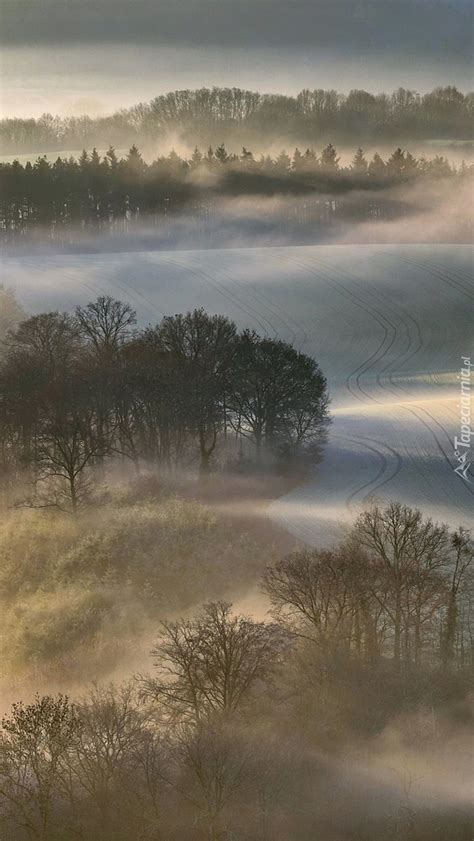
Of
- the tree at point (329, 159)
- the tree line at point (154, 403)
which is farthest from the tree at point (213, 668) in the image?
the tree at point (329, 159)

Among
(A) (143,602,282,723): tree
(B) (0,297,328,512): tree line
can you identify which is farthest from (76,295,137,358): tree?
(A) (143,602,282,723): tree

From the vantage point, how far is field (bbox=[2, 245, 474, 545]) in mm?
5746

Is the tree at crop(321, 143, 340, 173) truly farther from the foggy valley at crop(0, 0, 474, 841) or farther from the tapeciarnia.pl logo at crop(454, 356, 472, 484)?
the tapeciarnia.pl logo at crop(454, 356, 472, 484)

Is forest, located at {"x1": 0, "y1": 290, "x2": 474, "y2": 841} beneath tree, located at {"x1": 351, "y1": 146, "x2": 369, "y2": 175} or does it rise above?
beneath

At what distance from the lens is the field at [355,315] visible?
5.75m

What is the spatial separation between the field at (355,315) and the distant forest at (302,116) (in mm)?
788

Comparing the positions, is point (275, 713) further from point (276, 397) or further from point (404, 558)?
point (276, 397)

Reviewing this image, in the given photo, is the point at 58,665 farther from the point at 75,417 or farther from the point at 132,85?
the point at 132,85

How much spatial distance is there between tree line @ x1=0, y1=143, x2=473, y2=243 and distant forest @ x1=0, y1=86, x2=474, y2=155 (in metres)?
0.11

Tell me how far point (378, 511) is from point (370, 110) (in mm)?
2389

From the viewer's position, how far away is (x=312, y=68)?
5.98 metres

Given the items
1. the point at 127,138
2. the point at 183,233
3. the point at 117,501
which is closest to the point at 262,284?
the point at 183,233

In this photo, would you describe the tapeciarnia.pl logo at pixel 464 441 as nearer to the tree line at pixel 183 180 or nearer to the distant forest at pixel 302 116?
the tree line at pixel 183 180

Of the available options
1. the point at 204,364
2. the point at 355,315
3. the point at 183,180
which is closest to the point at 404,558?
the point at 204,364
